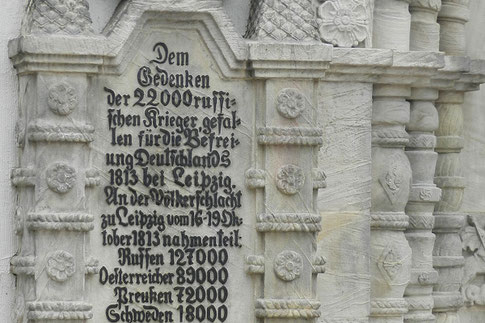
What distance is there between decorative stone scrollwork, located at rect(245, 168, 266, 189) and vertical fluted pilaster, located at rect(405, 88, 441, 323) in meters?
2.02

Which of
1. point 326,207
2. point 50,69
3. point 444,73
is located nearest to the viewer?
point 50,69

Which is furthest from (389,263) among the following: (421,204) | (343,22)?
(343,22)

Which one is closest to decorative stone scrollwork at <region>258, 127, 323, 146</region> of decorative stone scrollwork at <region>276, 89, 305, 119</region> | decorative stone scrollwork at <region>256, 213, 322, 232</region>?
decorative stone scrollwork at <region>276, 89, 305, 119</region>

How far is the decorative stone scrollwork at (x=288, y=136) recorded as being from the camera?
43.6 feet

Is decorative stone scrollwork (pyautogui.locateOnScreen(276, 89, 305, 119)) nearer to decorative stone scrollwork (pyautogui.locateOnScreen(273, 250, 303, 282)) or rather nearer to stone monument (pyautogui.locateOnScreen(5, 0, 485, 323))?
stone monument (pyautogui.locateOnScreen(5, 0, 485, 323))

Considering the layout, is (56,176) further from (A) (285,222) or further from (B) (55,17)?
(A) (285,222)

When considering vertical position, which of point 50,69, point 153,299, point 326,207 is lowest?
point 153,299

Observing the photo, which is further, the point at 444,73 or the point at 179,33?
the point at 444,73

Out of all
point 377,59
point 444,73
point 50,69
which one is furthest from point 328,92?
point 50,69

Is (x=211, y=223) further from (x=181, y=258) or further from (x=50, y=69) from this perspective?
(x=50, y=69)

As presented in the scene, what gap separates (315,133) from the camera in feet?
44.0

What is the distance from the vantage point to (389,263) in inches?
566

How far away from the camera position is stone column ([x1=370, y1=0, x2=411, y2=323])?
1440 cm

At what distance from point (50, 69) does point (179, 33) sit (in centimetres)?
107
